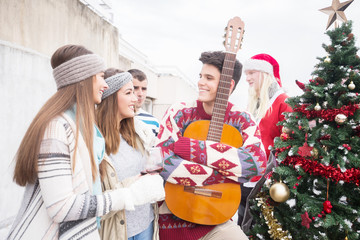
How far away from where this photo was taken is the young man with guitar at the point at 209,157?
1.81m

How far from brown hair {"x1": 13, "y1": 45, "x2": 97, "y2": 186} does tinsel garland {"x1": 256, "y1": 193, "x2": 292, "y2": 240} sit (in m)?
1.87

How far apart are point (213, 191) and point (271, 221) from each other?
104 cm

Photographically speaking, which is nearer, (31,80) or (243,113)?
(243,113)

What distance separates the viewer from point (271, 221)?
99.8 inches

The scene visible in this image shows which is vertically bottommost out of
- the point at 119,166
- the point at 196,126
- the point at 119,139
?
the point at 119,166

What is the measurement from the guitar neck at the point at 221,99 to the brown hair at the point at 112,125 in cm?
61

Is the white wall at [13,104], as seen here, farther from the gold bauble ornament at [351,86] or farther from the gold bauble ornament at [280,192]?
the gold bauble ornament at [351,86]

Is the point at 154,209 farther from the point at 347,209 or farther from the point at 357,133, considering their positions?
the point at 357,133

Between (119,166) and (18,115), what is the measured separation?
2.77 meters

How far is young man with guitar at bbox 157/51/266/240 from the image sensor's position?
5.93ft

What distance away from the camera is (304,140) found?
235 cm

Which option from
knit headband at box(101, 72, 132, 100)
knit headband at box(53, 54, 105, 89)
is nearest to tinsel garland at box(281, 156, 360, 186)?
knit headband at box(101, 72, 132, 100)

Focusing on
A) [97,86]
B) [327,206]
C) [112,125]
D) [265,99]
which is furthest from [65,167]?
[265,99]

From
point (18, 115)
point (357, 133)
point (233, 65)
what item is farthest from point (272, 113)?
point (18, 115)
